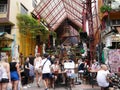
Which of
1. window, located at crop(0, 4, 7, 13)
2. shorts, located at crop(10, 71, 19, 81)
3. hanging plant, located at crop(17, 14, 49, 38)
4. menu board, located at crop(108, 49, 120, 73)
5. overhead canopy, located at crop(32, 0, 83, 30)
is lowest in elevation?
shorts, located at crop(10, 71, 19, 81)

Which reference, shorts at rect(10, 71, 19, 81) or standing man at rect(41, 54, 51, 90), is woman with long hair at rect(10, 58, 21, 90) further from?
standing man at rect(41, 54, 51, 90)

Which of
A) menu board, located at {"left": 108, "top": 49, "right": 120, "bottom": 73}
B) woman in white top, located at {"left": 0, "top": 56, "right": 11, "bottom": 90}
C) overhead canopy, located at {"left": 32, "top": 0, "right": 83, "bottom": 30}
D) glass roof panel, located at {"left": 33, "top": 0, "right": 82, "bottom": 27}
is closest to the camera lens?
woman in white top, located at {"left": 0, "top": 56, "right": 11, "bottom": 90}

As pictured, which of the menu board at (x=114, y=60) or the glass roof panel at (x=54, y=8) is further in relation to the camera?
the glass roof panel at (x=54, y=8)

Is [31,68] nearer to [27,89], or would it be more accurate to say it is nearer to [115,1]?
[27,89]

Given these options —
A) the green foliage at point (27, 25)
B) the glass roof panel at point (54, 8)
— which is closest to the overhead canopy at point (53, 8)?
the glass roof panel at point (54, 8)

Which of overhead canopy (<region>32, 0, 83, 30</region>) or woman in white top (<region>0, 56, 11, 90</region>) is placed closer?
woman in white top (<region>0, 56, 11, 90</region>)

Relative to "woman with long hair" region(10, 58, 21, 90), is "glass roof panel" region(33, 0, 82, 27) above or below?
above

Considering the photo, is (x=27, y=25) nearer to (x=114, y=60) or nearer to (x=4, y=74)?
(x=114, y=60)

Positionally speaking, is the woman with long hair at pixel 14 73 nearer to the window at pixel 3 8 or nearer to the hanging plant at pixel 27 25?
the window at pixel 3 8

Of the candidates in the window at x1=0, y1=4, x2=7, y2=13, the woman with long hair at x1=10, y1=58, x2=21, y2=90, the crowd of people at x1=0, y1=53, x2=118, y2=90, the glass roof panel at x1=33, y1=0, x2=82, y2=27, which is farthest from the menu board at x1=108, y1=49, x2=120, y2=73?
the glass roof panel at x1=33, y1=0, x2=82, y2=27

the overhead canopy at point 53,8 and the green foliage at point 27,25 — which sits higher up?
the overhead canopy at point 53,8

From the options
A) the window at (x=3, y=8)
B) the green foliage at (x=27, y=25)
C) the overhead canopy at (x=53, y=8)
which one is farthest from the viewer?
the overhead canopy at (x=53, y=8)

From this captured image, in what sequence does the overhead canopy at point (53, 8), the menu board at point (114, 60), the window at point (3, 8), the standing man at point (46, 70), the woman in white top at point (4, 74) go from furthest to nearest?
the overhead canopy at point (53, 8) < the window at point (3, 8) < the menu board at point (114, 60) < the standing man at point (46, 70) < the woman in white top at point (4, 74)

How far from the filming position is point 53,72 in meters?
15.5
